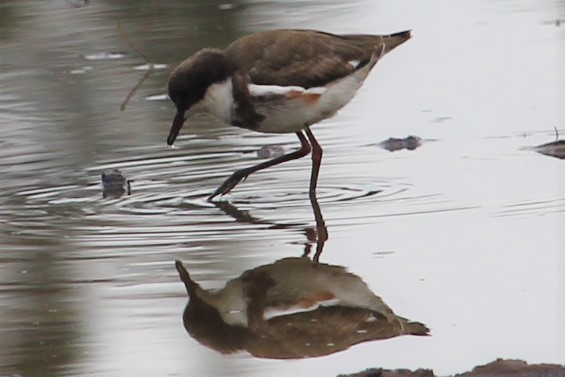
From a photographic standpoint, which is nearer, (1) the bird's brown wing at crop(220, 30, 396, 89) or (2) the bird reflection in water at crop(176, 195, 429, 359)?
(2) the bird reflection in water at crop(176, 195, 429, 359)

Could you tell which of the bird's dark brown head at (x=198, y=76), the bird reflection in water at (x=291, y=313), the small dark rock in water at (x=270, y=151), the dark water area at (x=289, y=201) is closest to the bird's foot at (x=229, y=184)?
the dark water area at (x=289, y=201)

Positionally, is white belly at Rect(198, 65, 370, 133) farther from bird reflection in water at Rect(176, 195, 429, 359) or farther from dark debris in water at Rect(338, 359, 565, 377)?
dark debris in water at Rect(338, 359, 565, 377)

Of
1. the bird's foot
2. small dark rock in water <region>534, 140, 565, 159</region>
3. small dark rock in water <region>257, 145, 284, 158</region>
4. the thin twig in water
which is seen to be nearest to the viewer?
the bird's foot

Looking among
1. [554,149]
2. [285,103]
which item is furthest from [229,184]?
[554,149]

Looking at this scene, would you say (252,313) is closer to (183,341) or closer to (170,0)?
(183,341)

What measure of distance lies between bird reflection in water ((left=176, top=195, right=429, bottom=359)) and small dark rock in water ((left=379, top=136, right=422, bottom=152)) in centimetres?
235

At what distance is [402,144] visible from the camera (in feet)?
32.4

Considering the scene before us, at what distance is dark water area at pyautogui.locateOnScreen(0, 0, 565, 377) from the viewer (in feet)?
20.9

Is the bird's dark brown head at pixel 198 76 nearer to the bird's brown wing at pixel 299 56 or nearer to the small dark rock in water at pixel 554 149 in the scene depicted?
the bird's brown wing at pixel 299 56

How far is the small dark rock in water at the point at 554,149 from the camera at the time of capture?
30.8 feet

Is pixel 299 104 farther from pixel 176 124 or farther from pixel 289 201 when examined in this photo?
pixel 176 124

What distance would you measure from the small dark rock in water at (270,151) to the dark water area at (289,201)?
4.0 inches

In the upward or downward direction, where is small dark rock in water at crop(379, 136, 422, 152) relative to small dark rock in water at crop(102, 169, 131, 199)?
downward

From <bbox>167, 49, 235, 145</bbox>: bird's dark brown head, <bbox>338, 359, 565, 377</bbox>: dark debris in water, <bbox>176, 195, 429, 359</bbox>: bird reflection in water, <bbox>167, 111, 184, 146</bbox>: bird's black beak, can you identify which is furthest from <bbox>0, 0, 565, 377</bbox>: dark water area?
<bbox>167, 49, 235, 145</bbox>: bird's dark brown head
